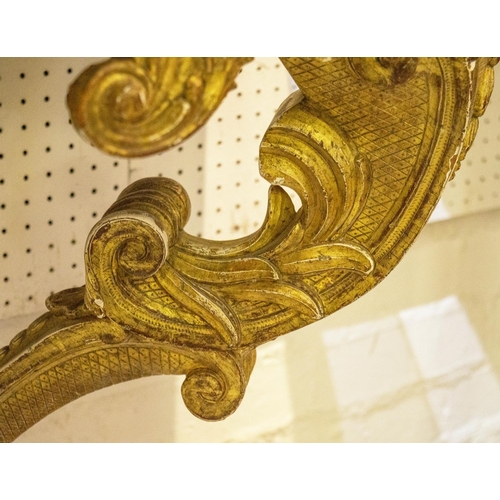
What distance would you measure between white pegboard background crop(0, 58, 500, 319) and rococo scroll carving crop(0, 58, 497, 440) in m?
0.47

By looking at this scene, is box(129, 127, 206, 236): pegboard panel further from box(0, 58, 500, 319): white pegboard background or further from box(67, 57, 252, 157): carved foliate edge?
box(67, 57, 252, 157): carved foliate edge

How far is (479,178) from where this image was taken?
1854 mm

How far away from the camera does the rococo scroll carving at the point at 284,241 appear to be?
2.28ft

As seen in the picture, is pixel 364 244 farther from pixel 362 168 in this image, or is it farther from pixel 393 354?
pixel 393 354

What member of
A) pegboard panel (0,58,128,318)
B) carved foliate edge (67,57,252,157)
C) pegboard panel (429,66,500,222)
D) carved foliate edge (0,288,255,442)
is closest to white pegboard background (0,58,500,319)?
pegboard panel (0,58,128,318)

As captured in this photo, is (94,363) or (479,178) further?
(479,178)

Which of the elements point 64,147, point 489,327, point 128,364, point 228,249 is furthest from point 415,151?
point 489,327

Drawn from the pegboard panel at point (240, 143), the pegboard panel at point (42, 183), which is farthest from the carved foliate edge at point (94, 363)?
the pegboard panel at point (240, 143)

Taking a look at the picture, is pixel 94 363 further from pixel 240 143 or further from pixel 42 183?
pixel 240 143

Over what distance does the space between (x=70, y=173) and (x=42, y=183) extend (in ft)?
0.19

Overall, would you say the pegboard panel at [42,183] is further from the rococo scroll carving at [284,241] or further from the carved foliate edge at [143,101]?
the carved foliate edge at [143,101]

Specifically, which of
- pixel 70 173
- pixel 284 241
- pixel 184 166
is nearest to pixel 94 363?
pixel 284 241

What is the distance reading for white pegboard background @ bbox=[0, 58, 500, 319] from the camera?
1207mm

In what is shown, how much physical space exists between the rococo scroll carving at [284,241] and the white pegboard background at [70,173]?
1.54 feet
